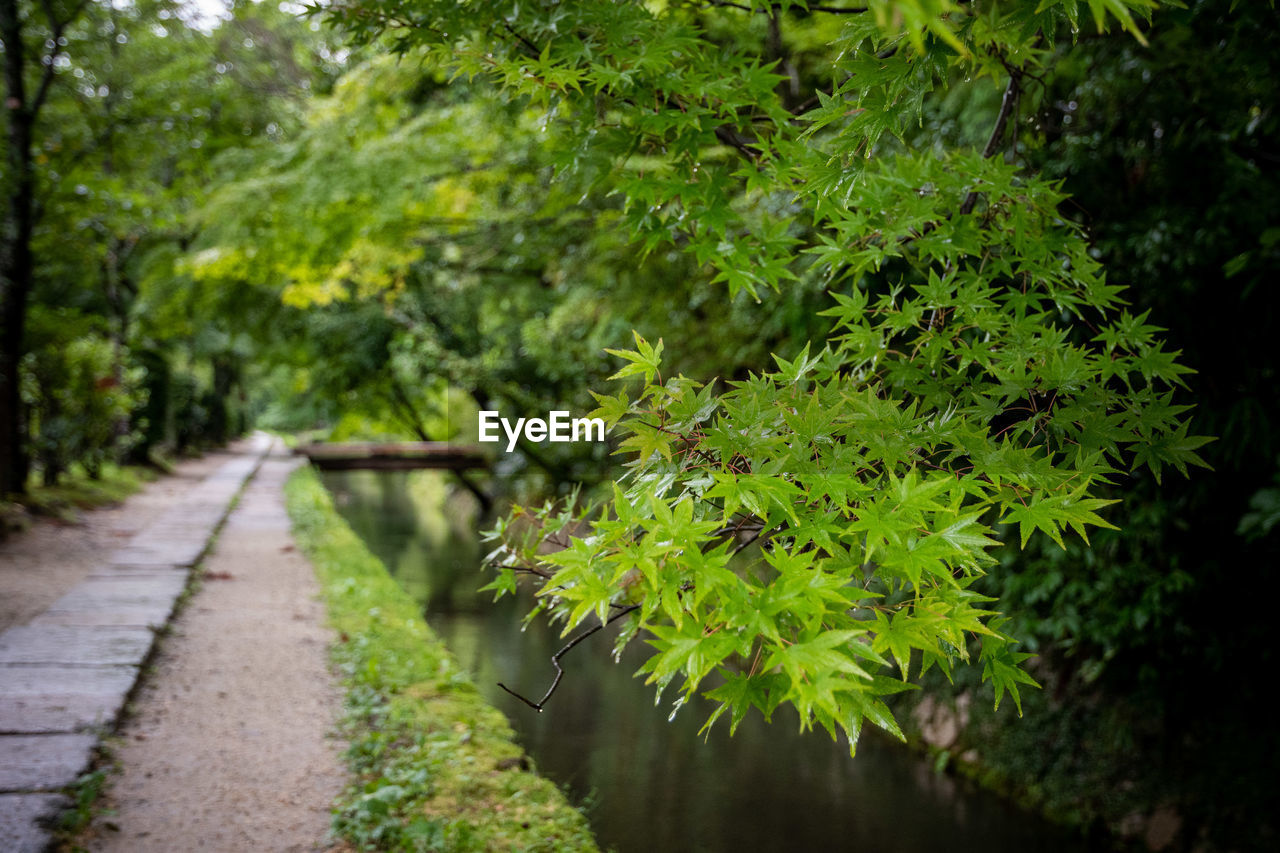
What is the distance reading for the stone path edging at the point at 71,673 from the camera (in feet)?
9.86

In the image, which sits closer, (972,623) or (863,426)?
(972,623)

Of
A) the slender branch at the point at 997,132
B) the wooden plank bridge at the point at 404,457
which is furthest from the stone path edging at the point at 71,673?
the wooden plank bridge at the point at 404,457

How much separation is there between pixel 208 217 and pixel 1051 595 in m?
7.67

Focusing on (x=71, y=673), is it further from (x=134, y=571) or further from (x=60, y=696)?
(x=134, y=571)

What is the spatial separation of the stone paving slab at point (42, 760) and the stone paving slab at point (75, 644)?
1.13 metres

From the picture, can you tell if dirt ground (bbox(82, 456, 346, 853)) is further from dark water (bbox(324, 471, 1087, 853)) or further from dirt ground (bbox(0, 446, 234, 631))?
dark water (bbox(324, 471, 1087, 853))

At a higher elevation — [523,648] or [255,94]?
[255,94]

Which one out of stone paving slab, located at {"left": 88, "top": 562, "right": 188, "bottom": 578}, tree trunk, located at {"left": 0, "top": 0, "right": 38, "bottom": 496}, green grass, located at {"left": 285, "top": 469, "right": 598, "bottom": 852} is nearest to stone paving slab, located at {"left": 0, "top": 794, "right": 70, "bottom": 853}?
green grass, located at {"left": 285, "top": 469, "right": 598, "bottom": 852}

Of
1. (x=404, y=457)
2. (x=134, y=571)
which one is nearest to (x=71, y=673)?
(x=134, y=571)

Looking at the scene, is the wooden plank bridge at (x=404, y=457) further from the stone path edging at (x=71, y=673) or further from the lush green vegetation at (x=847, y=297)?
the stone path edging at (x=71, y=673)

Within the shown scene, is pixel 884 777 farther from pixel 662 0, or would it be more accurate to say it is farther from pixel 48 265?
pixel 48 265

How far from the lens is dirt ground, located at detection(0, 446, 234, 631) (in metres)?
6.01

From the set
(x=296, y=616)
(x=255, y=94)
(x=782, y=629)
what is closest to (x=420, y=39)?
(x=782, y=629)

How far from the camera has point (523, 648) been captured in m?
7.78
